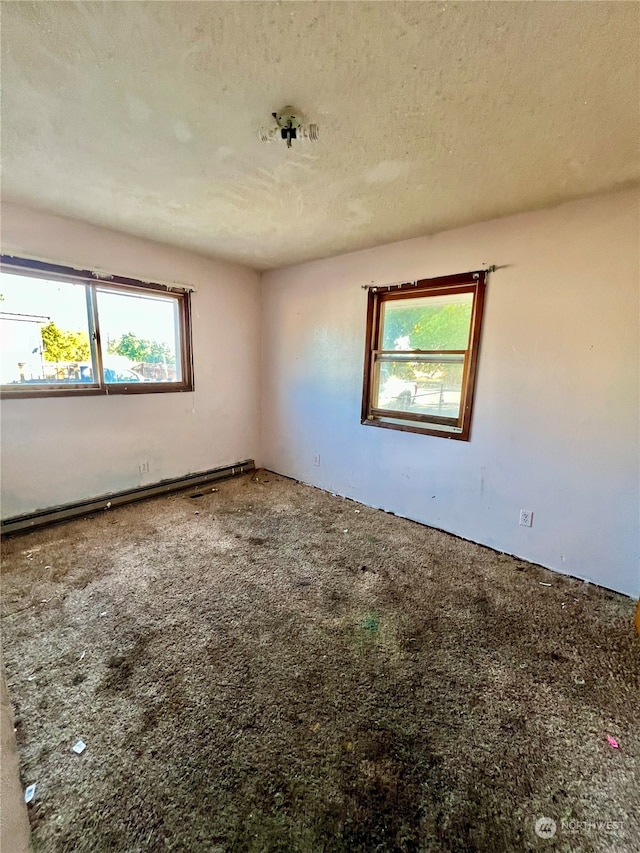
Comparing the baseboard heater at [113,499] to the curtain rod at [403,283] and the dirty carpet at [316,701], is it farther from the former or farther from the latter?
the curtain rod at [403,283]

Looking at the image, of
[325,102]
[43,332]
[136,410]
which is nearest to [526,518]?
[325,102]

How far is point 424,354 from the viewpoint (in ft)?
9.35

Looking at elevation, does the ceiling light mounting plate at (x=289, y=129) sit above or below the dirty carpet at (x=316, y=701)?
above

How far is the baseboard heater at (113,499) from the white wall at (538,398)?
1.60 meters

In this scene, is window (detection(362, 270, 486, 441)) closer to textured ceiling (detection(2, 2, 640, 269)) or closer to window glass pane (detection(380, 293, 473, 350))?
window glass pane (detection(380, 293, 473, 350))

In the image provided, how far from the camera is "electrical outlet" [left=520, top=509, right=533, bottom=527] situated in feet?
7.82

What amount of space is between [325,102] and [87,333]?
8.13 feet

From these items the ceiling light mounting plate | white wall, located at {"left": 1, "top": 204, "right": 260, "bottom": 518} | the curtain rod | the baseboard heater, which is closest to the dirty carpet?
the baseboard heater

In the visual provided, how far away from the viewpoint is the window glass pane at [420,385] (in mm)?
2732

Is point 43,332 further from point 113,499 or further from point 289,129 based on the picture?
point 289,129

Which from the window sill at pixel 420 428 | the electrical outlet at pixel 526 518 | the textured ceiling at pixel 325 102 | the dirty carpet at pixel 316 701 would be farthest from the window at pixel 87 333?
the electrical outlet at pixel 526 518

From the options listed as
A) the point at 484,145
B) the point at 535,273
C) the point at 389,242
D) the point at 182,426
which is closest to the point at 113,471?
the point at 182,426

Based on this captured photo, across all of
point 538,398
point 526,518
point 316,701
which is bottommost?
point 316,701

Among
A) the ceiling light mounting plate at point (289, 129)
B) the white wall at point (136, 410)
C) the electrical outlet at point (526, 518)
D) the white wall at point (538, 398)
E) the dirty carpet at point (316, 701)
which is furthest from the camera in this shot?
the white wall at point (136, 410)
